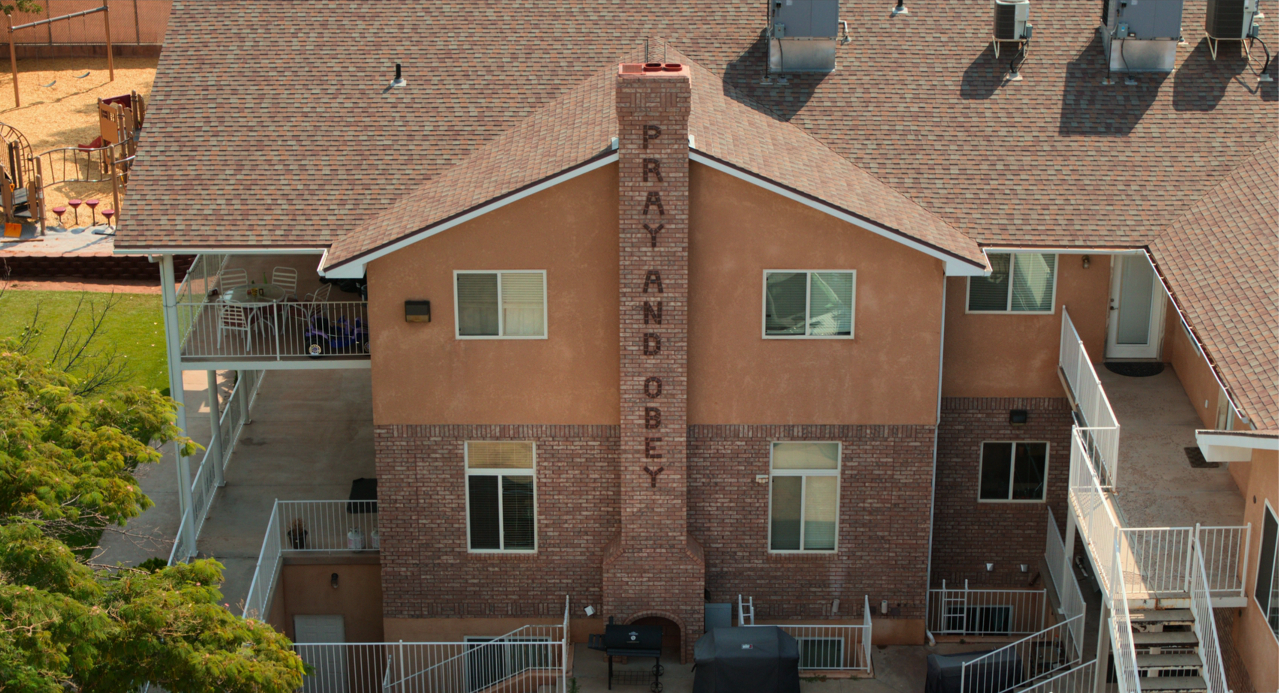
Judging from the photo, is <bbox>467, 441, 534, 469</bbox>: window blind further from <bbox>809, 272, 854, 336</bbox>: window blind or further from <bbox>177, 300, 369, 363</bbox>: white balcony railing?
<bbox>809, 272, 854, 336</bbox>: window blind

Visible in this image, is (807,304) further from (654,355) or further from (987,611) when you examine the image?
(987,611)

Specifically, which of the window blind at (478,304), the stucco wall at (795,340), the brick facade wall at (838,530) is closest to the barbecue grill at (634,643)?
the brick facade wall at (838,530)

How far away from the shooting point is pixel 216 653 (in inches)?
599

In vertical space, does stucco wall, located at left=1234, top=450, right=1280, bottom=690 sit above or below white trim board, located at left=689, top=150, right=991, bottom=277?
below

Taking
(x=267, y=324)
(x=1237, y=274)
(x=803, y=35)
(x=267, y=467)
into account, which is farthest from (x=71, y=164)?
(x=1237, y=274)

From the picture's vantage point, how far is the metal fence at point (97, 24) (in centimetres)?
5403

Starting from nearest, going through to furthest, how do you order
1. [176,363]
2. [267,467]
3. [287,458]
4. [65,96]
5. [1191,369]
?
[1191,369] < [176,363] < [267,467] < [287,458] < [65,96]

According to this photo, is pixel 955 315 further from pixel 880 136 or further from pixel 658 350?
pixel 658 350

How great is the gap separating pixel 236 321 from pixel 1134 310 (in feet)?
49.5

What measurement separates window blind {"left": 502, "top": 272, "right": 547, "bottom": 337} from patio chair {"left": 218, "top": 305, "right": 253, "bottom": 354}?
4.81 m

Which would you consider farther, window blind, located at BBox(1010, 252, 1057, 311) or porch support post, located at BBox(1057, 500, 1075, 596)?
window blind, located at BBox(1010, 252, 1057, 311)

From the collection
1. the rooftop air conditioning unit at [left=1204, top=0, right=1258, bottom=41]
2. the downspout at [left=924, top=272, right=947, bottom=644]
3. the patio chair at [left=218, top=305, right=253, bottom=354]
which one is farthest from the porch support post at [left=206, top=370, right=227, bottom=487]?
the rooftop air conditioning unit at [left=1204, top=0, right=1258, bottom=41]

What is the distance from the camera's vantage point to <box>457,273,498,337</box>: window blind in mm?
20688

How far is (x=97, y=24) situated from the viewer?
54.8 meters
